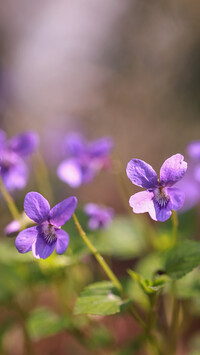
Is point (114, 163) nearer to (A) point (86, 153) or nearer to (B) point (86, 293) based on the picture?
(A) point (86, 153)

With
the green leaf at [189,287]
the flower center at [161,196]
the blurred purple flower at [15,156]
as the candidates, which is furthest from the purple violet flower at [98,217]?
the flower center at [161,196]

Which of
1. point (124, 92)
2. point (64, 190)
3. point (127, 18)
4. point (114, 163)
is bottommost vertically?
point (114, 163)

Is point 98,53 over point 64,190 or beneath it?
over

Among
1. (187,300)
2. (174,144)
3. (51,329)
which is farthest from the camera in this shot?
(174,144)

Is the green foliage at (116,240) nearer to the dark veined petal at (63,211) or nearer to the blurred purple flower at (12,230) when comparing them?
the blurred purple flower at (12,230)

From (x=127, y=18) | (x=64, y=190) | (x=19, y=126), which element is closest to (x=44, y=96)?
(x=19, y=126)

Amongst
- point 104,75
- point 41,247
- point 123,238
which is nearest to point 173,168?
point 41,247
